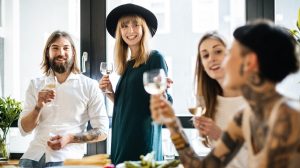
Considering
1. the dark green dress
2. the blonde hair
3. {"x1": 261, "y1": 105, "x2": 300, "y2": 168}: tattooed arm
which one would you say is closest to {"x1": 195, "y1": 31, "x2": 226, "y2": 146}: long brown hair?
the dark green dress

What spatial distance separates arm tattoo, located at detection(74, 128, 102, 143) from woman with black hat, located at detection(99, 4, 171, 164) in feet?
0.90

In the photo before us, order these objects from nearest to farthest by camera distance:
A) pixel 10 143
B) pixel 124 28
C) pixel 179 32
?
pixel 124 28 < pixel 179 32 < pixel 10 143

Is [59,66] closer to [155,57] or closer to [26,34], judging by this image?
[155,57]

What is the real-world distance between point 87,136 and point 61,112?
0.28m

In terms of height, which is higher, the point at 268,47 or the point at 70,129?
the point at 268,47

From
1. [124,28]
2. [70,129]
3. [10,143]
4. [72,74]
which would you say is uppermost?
[124,28]

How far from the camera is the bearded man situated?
2.81 meters

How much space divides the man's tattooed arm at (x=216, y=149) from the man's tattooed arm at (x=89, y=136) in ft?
4.73

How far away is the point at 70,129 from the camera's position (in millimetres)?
2885

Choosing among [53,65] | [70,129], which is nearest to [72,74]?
[53,65]

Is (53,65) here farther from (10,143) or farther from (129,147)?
(10,143)

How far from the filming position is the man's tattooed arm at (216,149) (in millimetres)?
1447

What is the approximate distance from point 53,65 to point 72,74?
0.17 m

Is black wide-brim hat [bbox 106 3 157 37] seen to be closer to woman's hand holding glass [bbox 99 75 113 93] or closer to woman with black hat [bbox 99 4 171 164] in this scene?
woman with black hat [bbox 99 4 171 164]
